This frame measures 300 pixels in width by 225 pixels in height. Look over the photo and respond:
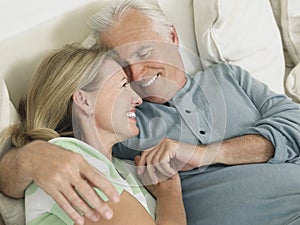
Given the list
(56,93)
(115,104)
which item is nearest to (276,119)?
(115,104)

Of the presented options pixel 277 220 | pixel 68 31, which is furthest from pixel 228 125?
pixel 68 31

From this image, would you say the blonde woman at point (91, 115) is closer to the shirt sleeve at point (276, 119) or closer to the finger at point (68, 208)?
the finger at point (68, 208)

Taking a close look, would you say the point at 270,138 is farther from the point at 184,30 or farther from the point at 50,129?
the point at 50,129

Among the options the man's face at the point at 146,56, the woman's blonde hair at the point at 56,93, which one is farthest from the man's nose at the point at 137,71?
the woman's blonde hair at the point at 56,93

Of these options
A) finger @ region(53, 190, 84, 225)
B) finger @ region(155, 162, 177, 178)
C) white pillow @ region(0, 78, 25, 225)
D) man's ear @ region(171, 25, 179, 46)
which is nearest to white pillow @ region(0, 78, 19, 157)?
white pillow @ region(0, 78, 25, 225)

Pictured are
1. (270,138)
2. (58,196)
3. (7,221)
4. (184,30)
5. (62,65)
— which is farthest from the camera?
(184,30)

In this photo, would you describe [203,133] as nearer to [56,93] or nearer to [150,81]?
[150,81]

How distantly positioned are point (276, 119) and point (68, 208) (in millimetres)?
676

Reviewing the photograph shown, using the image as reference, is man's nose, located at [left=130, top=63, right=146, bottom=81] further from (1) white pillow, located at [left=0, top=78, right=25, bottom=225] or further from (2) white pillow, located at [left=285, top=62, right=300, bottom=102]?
(2) white pillow, located at [left=285, top=62, right=300, bottom=102]

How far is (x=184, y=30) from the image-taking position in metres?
1.72

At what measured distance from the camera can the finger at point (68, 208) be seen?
1118 millimetres

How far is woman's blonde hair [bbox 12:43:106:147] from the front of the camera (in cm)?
132

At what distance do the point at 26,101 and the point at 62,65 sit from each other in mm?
123

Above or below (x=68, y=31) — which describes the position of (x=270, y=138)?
below
